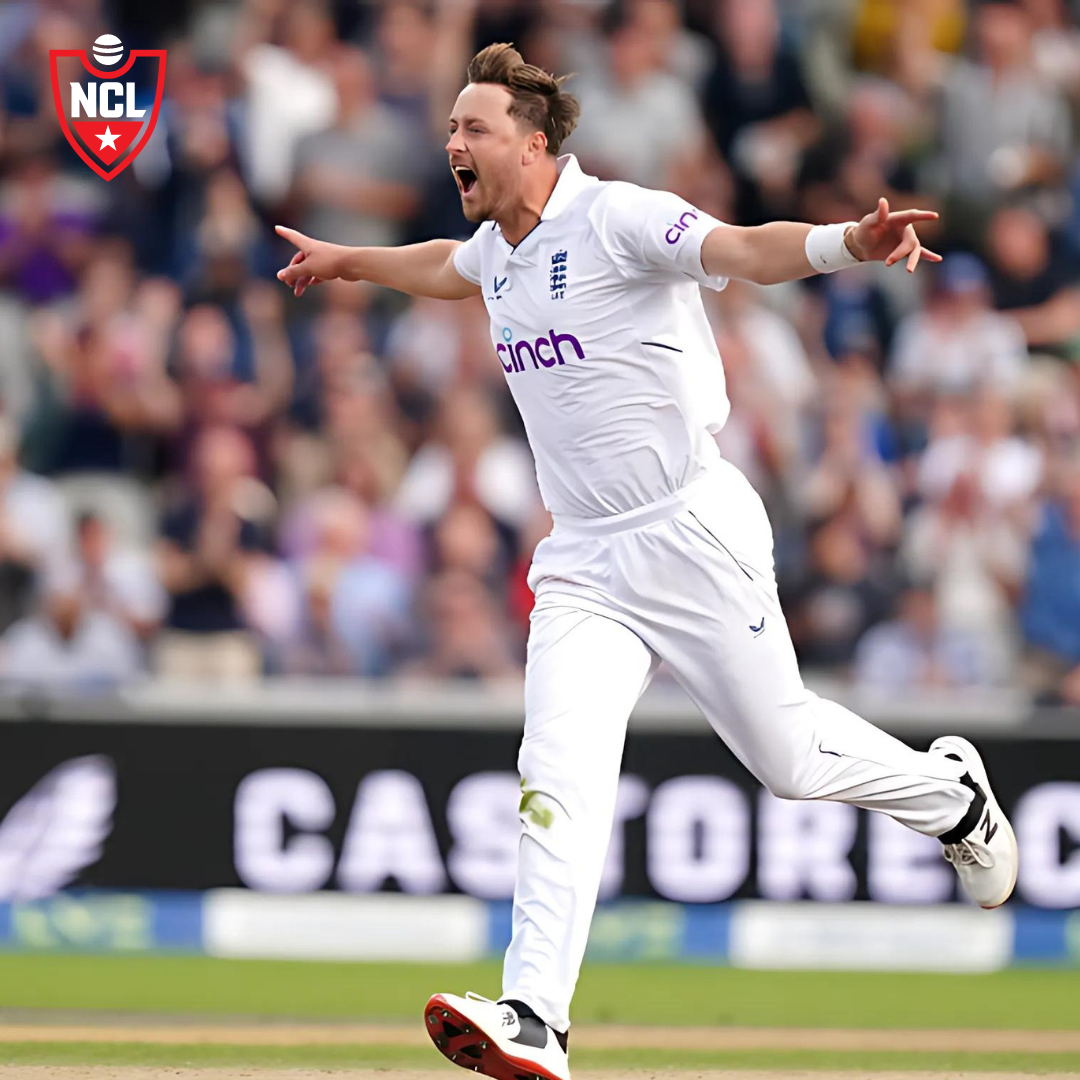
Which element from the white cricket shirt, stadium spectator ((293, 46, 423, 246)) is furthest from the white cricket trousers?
stadium spectator ((293, 46, 423, 246))

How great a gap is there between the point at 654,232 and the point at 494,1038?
184cm

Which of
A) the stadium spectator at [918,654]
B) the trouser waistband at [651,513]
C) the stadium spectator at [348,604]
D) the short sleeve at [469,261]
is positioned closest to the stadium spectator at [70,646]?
the stadium spectator at [348,604]

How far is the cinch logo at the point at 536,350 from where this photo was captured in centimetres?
493

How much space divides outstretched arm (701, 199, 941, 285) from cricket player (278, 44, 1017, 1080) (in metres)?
0.09

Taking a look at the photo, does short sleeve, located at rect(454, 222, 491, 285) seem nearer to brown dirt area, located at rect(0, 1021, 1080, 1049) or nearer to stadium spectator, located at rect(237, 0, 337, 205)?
brown dirt area, located at rect(0, 1021, 1080, 1049)

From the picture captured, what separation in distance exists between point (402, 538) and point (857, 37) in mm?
4096

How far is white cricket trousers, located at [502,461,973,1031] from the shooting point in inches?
186

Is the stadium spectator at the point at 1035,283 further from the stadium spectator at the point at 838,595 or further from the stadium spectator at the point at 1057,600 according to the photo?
the stadium spectator at the point at 838,595

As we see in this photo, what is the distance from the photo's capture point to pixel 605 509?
505cm

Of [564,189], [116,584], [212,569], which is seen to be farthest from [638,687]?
[116,584]

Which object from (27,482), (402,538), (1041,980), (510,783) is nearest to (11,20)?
(27,482)

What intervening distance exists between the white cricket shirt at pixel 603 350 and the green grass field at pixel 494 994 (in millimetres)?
1925

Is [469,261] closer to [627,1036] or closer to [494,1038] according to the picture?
[494,1038]

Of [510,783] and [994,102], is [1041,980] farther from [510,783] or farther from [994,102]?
[994,102]
